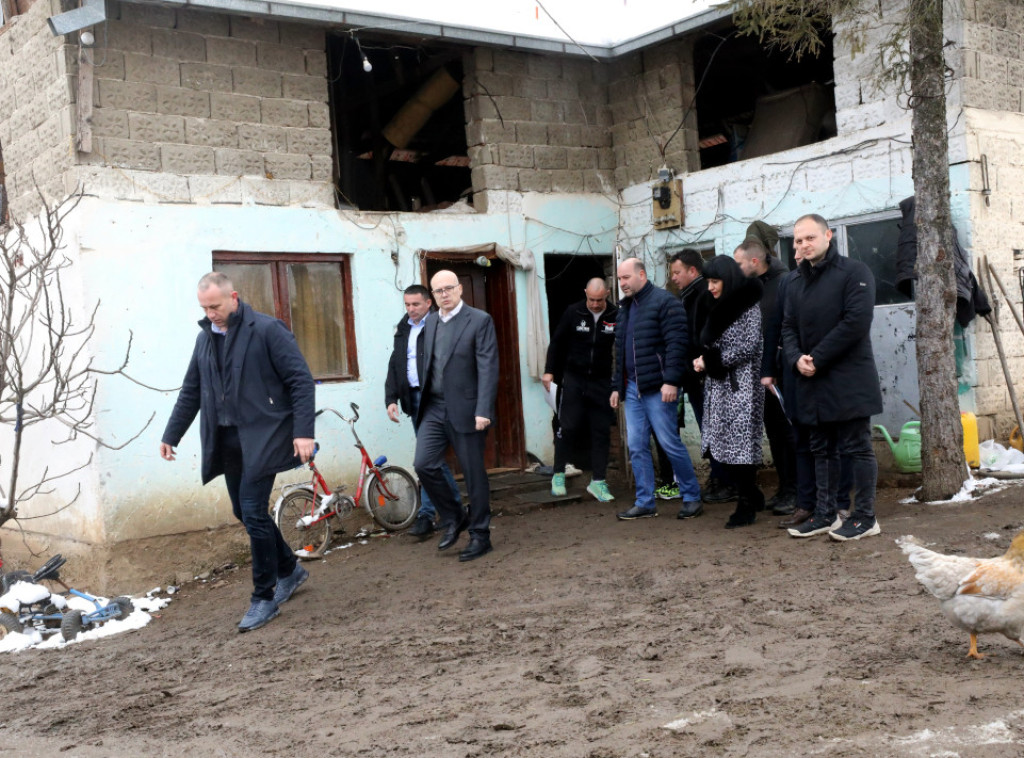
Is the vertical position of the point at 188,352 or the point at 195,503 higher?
the point at 188,352

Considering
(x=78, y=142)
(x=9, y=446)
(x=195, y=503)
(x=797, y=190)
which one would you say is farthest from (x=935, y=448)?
(x=9, y=446)

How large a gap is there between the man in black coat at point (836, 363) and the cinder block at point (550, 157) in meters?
4.63

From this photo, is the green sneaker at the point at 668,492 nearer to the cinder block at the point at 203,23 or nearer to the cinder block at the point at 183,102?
the cinder block at the point at 183,102

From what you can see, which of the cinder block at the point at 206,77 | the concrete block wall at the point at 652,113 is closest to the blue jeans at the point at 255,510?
the cinder block at the point at 206,77

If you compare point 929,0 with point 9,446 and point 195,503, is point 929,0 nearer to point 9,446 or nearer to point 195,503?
point 195,503

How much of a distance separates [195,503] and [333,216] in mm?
2782

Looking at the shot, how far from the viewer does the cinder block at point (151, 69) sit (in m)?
8.23

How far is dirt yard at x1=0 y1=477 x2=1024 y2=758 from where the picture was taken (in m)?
3.68

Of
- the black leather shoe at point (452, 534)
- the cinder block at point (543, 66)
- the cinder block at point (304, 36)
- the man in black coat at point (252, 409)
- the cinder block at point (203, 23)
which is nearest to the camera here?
the man in black coat at point (252, 409)

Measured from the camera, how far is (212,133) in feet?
28.4

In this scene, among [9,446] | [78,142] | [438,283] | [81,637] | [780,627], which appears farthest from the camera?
[9,446]

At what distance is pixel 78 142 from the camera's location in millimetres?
7953

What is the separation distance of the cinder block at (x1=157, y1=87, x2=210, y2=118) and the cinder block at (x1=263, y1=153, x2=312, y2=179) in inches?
25.1

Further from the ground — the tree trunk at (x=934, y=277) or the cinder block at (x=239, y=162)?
the cinder block at (x=239, y=162)
